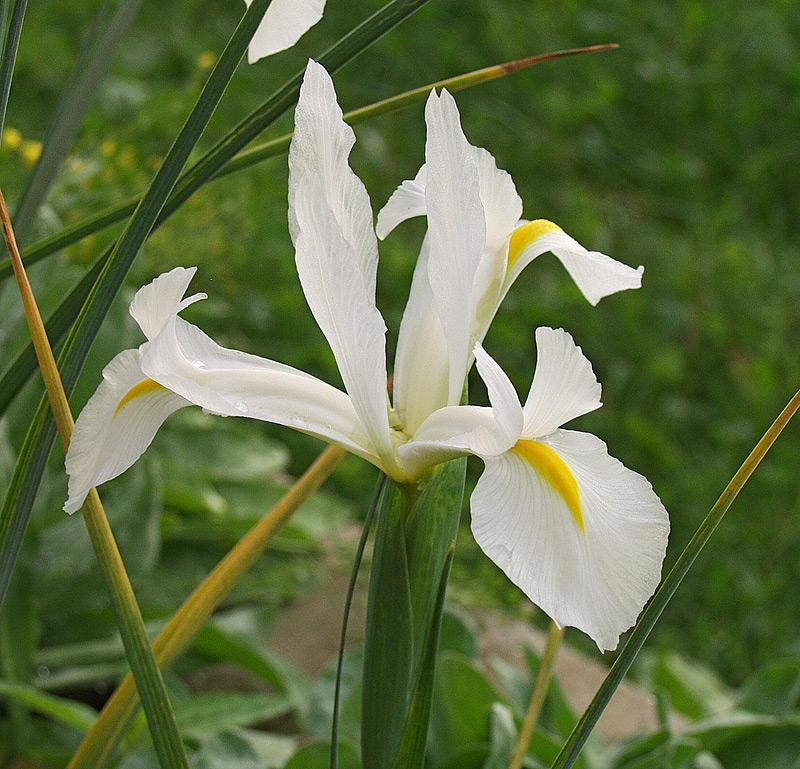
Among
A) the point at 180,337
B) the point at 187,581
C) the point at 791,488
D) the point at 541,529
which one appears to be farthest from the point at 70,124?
the point at 791,488

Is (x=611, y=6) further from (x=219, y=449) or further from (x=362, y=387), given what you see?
(x=362, y=387)

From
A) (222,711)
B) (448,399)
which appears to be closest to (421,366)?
(448,399)

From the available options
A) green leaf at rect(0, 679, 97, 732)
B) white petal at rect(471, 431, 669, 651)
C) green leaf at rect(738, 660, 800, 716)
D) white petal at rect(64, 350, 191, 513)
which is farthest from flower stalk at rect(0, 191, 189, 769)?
green leaf at rect(738, 660, 800, 716)

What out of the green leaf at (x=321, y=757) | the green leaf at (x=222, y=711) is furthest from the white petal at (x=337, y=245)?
the green leaf at (x=222, y=711)

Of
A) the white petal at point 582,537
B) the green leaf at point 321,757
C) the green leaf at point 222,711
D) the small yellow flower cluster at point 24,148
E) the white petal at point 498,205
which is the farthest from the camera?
the small yellow flower cluster at point 24,148

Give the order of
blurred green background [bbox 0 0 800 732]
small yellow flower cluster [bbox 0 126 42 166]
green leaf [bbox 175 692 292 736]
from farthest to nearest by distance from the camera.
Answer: blurred green background [bbox 0 0 800 732] < small yellow flower cluster [bbox 0 126 42 166] < green leaf [bbox 175 692 292 736]

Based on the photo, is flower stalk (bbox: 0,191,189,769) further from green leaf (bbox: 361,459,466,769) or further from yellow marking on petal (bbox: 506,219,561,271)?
yellow marking on petal (bbox: 506,219,561,271)

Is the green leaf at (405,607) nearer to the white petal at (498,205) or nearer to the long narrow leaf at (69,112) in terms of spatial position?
the white petal at (498,205)
